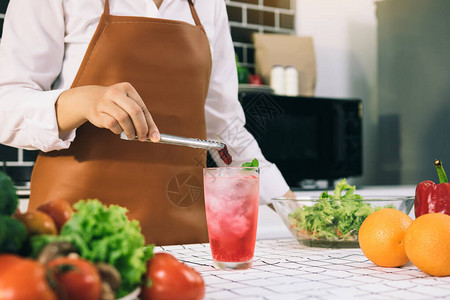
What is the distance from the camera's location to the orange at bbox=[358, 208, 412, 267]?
28.0 inches

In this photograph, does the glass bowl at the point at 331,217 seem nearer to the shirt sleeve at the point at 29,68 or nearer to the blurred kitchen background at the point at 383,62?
the shirt sleeve at the point at 29,68

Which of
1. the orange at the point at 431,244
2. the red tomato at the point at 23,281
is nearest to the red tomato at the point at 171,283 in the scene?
the red tomato at the point at 23,281

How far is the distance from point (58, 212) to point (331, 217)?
0.58 m

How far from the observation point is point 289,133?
7.32 ft

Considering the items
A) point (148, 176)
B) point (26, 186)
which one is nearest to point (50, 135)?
point (148, 176)

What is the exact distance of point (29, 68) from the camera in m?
1.07

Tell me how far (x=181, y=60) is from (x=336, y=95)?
77.6 inches

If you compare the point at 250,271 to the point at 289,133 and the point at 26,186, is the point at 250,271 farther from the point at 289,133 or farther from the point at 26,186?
the point at 289,133

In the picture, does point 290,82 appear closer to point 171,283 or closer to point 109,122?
point 109,122

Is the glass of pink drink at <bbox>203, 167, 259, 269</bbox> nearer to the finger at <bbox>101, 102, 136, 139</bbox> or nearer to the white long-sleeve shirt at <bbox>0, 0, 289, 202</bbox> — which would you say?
the finger at <bbox>101, 102, 136, 139</bbox>

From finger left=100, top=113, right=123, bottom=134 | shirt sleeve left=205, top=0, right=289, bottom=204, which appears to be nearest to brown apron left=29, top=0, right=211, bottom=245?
shirt sleeve left=205, top=0, right=289, bottom=204

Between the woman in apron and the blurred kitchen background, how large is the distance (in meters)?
1.59

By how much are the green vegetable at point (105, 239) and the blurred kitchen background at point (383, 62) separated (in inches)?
93.2

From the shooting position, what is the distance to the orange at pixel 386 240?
2.33 ft
